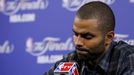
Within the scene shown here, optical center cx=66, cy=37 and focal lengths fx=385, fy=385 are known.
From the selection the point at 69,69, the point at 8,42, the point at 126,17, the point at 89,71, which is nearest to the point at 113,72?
the point at 89,71

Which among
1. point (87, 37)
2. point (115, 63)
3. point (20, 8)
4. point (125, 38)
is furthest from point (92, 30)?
point (20, 8)

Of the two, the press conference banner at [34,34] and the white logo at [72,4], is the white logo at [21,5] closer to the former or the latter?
the press conference banner at [34,34]

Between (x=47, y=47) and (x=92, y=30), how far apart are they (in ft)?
3.63

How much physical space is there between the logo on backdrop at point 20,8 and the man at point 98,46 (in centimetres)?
108

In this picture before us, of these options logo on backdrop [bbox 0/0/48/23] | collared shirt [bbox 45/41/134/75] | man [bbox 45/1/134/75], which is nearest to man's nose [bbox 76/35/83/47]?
man [bbox 45/1/134/75]

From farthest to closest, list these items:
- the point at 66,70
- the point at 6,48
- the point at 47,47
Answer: the point at 6,48 → the point at 47,47 → the point at 66,70

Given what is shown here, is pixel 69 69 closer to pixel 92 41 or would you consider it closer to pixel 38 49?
pixel 92 41

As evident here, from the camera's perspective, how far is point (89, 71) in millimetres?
1279

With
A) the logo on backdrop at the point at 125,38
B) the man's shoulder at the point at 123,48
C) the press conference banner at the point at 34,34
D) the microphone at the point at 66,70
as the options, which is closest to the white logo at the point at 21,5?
the press conference banner at the point at 34,34

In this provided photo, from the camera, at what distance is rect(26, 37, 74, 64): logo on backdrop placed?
7.44 ft

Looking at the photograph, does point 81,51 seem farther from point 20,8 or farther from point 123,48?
point 20,8

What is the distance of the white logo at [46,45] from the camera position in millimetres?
2256

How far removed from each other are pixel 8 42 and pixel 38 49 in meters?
0.23

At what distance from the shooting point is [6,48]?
8.07 feet
